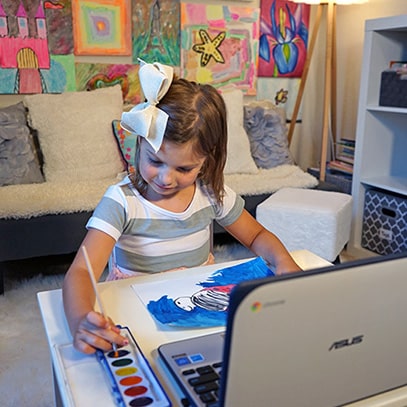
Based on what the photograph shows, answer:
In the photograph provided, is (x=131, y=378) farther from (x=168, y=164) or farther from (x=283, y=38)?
(x=283, y=38)

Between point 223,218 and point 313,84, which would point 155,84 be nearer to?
point 223,218

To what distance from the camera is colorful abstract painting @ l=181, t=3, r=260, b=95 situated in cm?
284

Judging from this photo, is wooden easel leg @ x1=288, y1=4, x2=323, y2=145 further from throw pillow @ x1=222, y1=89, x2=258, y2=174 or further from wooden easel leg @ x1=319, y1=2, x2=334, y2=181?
throw pillow @ x1=222, y1=89, x2=258, y2=174

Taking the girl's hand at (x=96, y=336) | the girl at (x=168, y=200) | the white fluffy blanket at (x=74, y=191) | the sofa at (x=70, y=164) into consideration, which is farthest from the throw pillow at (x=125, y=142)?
the girl's hand at (x=96, y=336)

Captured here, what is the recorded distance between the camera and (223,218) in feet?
3.78

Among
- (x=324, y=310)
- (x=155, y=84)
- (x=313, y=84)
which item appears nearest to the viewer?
(x=324, y=310)

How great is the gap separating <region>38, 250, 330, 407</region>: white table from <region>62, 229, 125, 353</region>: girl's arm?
0.07 feet

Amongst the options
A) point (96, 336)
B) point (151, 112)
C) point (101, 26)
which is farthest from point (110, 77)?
point (96, 336)

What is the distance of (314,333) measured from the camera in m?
0.47

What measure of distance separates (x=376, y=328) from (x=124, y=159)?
2170mm

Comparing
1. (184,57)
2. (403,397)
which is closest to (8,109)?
(184,57)

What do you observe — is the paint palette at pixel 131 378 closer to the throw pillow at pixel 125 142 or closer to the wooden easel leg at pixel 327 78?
the throw pillow at pixel 125 142

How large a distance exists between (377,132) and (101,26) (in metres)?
1.53

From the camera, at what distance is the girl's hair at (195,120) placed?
0.94m
